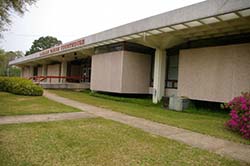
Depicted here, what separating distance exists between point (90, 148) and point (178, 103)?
7.92m

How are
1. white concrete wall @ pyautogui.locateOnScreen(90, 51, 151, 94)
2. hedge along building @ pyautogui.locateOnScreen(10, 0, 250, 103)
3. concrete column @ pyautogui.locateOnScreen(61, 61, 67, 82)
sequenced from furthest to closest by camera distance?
1. concrete column @ pyautogui.locateOnScreen(61, 61, 67, 82)
2. white concrete wall @ pyautogui.locateOnScreen(90, 51, 151, 94)
3. hedge along building @ pyautogui.locateOnScreen(10, 0, 250, 103)

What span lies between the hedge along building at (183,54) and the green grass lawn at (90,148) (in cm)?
571

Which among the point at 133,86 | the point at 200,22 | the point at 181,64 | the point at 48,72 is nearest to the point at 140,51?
the point at 133,86

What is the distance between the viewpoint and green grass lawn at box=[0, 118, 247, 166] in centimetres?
391

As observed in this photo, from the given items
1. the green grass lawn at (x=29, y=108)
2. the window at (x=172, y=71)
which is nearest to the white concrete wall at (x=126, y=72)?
the window at (x=172, y=71)

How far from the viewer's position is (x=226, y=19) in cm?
842

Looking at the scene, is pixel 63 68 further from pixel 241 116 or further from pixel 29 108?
pixel 241 116

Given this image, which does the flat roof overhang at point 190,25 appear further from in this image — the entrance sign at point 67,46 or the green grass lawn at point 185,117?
the green grass lawn at point 185,117

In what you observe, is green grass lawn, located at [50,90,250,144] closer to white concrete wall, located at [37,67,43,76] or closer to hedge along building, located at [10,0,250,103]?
hedge along building, located at [10,0,250,103]

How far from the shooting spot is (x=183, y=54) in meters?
12.5

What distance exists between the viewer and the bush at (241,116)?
6.45 meters

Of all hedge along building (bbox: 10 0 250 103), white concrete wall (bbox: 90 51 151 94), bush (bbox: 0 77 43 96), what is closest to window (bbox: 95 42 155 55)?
hedge along building (bbox: 10 0 250 103)

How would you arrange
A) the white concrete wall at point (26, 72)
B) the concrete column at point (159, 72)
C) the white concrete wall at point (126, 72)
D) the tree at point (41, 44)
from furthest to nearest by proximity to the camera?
the tree at point (41, 44)
the white concrete wall at point (26, 72)
the white concrete wall at point (126, 72)
the concrete column at point (159, 72)

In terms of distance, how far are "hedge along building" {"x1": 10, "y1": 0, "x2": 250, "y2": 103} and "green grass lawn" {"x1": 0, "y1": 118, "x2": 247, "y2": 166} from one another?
571 cm
